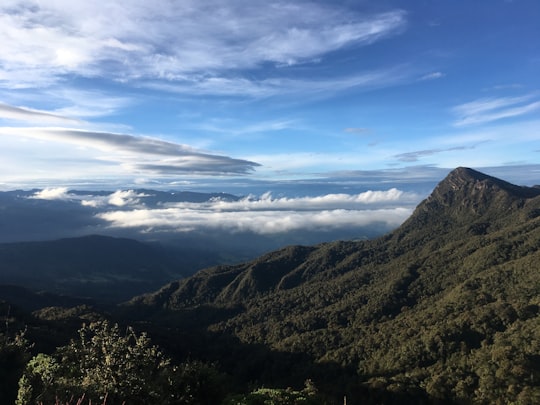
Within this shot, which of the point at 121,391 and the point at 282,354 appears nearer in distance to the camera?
the point at 121,391

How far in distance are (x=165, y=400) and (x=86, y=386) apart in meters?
4.96

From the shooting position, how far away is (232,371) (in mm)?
143875

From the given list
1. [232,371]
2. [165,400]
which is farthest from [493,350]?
[165,400]

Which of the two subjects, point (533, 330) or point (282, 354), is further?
point (282, 354)

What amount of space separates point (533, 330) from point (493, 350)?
17.3m

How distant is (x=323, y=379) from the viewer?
413 feet

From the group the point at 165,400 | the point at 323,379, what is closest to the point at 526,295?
the point at 323,379

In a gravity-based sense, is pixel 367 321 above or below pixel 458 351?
below

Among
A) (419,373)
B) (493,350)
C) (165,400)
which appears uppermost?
(165,400)

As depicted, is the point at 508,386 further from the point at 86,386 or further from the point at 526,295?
the point at 86,386

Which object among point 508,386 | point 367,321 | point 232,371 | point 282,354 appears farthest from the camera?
point 367,321

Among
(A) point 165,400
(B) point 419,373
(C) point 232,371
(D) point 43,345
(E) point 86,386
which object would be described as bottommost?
(C) point 232,371

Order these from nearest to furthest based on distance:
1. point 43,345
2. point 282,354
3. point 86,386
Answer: point 86,386 → point 43,345 → point 282,354

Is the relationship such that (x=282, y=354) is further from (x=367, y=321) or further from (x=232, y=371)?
A: (x=367, y=321)
